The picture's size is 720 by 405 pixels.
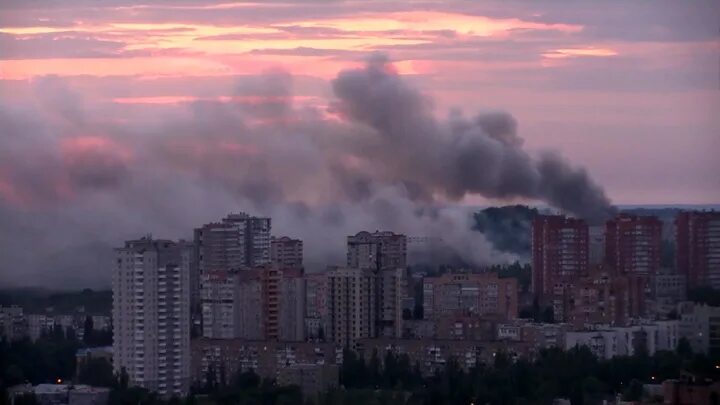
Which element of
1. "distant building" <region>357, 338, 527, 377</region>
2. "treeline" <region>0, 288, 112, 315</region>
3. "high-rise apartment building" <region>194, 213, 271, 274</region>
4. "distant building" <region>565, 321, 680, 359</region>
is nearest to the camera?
"distant building" <region>565, 321, 680, 359</region>

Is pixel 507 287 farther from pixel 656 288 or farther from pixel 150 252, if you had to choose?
pixel 150 252

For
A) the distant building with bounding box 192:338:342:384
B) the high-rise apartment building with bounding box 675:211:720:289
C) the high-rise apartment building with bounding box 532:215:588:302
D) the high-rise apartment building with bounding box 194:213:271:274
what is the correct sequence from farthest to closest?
the high-rise apartment building with bounding box 194:213:271:274
the high-rise apartment building with bounding box 532:215:588:302
the high-rise apartment building with bounding box 675:211:720:289
the distant building with bounding box 192:338:342:384

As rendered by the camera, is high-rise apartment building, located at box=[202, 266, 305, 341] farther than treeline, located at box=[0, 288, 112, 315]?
Yes

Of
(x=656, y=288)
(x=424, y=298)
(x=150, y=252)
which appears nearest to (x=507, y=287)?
(x=424, y=298)

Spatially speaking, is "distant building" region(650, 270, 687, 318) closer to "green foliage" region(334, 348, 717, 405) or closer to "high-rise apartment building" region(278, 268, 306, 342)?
"green foliage" region(334, 348, 717, 405)

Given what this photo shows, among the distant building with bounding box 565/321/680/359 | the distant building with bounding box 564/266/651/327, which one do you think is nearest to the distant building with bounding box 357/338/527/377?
the distant building with bounding box 565/321/680/359

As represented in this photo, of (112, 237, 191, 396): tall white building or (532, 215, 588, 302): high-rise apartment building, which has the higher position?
(532, 215, 588, 302): high-rise apartment building

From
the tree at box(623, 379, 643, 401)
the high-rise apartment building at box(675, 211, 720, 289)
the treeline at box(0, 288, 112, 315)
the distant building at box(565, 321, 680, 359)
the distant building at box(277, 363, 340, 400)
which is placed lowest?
the tree at box(623, 379, 643, 401)

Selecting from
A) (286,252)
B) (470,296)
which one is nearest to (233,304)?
(470,296)
